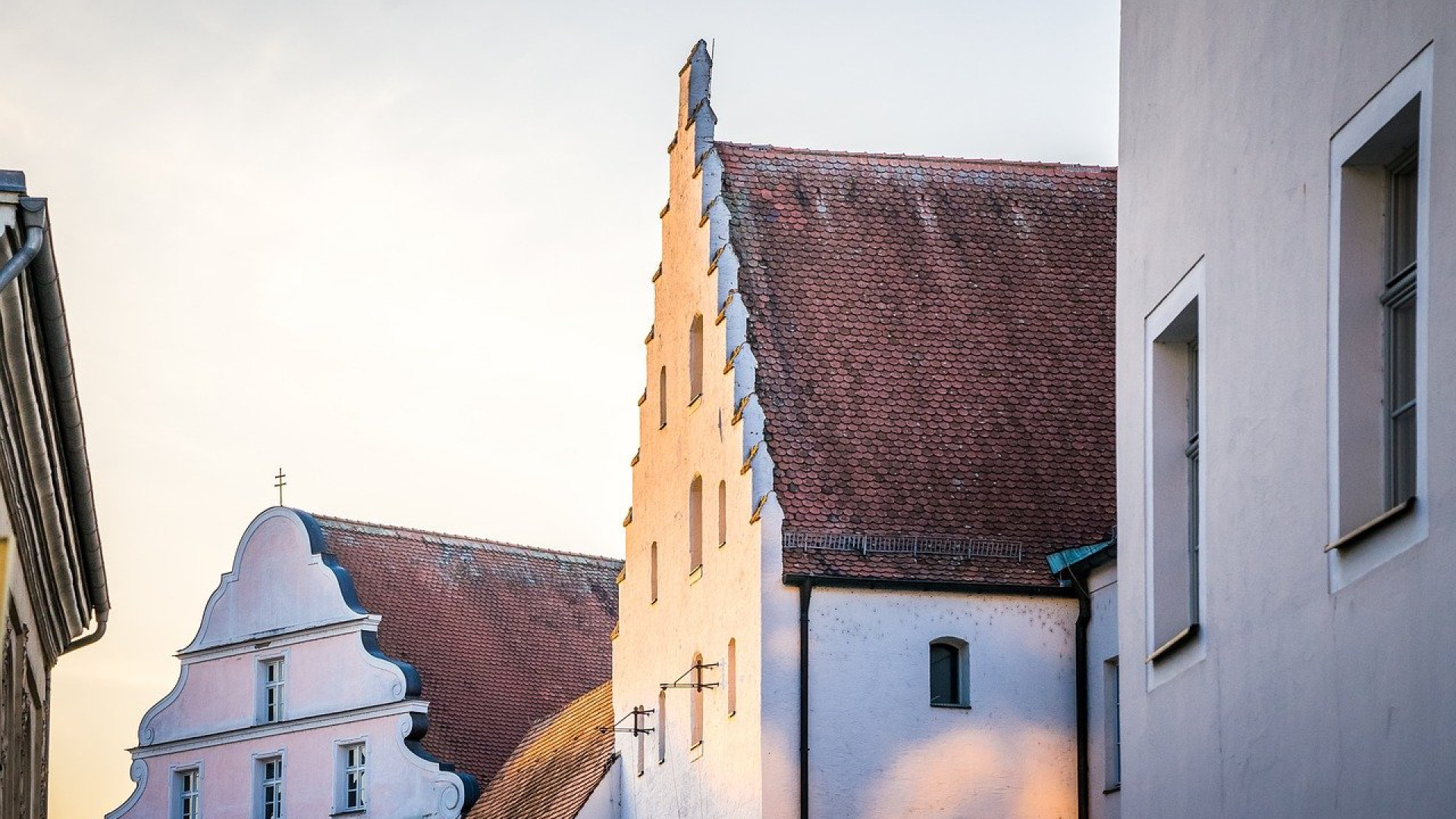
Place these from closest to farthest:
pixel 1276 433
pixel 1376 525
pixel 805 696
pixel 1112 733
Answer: pixel 1376 525 → pixel 1276 433 → pixel 1112 733 → pixel 805 696

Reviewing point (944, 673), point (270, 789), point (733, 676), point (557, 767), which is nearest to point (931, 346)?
point (944, 673)

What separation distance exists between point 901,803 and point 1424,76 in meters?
18.9

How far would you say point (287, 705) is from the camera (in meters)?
43.8

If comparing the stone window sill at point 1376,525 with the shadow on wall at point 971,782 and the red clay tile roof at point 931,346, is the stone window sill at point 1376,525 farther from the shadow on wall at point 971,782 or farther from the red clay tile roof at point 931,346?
the red clay tile roof at point 931,346

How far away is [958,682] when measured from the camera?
29.5 m

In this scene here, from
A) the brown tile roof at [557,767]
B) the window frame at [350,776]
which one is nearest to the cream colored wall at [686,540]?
the brown tile roof at [557,767]

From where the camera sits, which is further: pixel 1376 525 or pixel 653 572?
pixel 653 572

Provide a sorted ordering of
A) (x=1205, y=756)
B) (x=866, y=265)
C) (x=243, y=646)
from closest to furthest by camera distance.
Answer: (x=1205, y=756)
(x=866, y=265)
(x=243, y=646)

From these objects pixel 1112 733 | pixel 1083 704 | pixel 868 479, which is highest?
pixel 868 479

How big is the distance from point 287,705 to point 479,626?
422 cm

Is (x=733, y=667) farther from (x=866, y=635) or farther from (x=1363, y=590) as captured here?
(x=1363, y=590)

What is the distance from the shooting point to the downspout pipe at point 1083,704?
28844mm

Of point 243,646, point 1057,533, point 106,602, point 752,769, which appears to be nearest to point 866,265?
point 1057,533

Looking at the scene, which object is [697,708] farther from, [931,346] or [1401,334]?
[1401,334]
